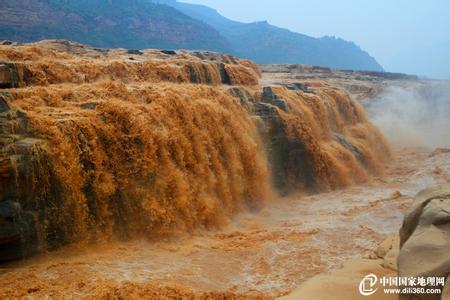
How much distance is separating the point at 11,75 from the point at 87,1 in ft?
236

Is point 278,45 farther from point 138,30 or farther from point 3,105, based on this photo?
point 3,105

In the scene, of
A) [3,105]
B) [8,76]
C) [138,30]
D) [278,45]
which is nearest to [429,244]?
[3,105]

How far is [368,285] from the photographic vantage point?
15.3 feet

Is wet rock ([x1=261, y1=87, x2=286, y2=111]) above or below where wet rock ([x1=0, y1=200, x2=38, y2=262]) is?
above

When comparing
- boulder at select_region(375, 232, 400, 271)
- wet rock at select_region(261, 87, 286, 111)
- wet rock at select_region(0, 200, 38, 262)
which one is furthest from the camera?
wet rock at select_region(261, 87, 286, 111)

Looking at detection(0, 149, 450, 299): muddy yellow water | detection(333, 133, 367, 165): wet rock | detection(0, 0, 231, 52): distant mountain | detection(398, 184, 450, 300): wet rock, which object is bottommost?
detection(0, 149, 450, 299): muddy yellow water

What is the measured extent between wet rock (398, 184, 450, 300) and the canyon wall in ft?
16.0

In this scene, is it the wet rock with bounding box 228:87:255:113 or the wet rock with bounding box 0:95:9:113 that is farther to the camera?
the wet rock with bounding box 228:87:255:113

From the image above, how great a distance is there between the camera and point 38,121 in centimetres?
697

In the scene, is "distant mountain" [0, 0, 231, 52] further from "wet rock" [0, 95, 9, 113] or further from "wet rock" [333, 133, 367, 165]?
"wet rock" [0, 95, 9, 113]

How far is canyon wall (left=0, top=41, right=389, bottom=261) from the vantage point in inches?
261

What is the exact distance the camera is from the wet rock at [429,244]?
351 centimetres

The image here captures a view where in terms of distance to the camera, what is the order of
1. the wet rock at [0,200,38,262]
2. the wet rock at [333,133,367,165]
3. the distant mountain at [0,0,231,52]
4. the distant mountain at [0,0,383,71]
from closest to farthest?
the wet rock at [0,200,38,262] < the wet rock at [333,133,367,165] < the distant mountain at [0,0,231,52] < the distant mountain at [0,0,383,71]

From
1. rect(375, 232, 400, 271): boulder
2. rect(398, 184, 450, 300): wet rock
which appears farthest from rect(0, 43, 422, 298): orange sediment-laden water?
rect(398, 184, 450, 300): wet rock
